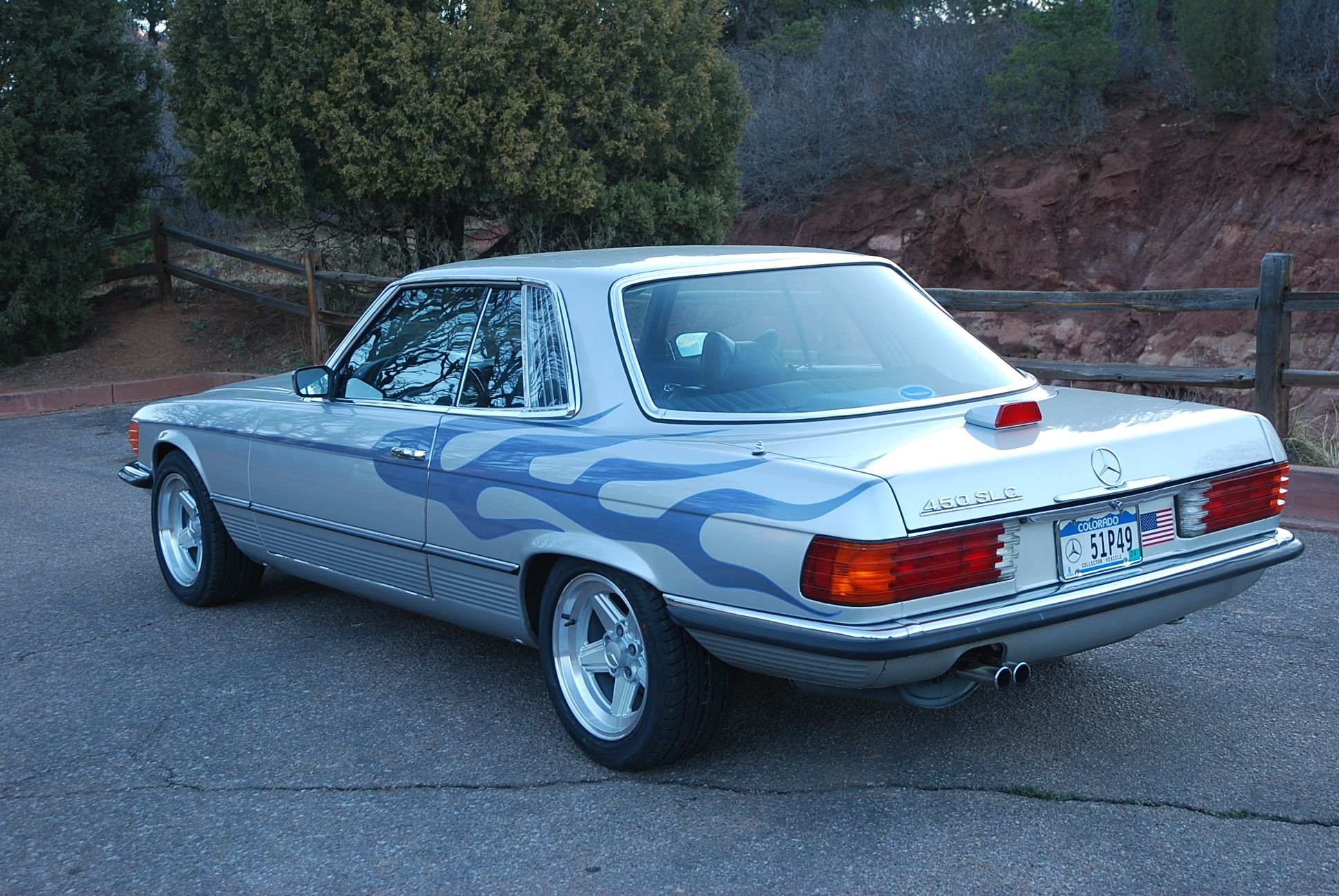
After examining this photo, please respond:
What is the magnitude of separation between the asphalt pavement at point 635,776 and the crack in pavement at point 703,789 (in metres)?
0.01

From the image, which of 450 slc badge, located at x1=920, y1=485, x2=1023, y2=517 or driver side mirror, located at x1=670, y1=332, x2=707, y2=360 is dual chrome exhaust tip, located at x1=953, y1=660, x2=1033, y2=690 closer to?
450 slc badge, located at x1=920, y1=485, x2=1023, y2=517

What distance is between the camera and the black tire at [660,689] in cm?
355

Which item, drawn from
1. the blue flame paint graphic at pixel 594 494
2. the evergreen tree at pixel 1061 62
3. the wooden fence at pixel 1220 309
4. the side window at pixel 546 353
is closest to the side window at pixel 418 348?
the blue flame paint graphic at pixel 594 494

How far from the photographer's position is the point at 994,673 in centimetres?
327

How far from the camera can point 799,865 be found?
320 centimetres

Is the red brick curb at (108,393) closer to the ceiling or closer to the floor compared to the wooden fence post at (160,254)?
closer to the floor

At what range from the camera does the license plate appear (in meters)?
3.39

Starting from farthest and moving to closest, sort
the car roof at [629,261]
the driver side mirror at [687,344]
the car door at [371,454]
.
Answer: the car door at [371,454]
the car roof at [629,261]
the driver side mirror at [687,344]

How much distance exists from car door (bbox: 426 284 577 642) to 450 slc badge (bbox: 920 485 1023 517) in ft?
4.09

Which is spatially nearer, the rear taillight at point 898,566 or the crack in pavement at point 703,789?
the rear taillight at point 898,566

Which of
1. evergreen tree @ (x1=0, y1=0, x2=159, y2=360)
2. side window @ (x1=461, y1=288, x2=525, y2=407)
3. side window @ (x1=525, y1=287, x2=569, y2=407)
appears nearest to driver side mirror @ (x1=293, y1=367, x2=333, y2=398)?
side window @ (x1=461, y1=288, x2=525, y2=407)

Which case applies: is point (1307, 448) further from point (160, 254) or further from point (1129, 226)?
point (160, 254)

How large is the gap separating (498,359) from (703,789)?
5.12 ft

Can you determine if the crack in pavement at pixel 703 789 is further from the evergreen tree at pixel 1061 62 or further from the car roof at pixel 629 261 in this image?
the evergreen tree at pixel 1061 62
